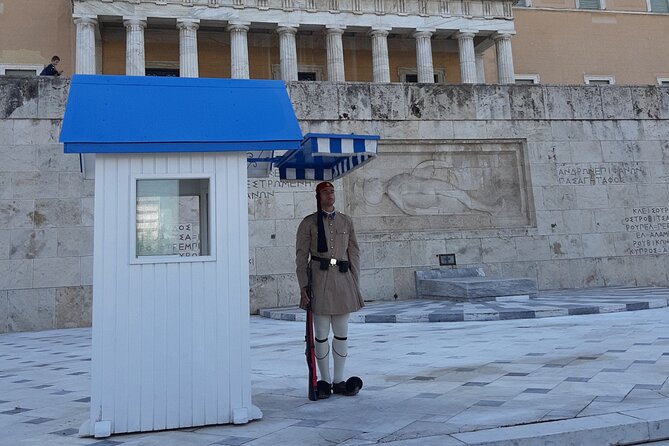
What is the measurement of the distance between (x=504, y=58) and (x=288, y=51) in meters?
12.9

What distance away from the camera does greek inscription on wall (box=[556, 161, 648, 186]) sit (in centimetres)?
1512

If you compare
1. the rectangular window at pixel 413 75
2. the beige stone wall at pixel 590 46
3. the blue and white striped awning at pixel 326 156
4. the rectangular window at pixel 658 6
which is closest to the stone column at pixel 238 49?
the rectangular window at pixel 413 75

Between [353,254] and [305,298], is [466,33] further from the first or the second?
[305,298]

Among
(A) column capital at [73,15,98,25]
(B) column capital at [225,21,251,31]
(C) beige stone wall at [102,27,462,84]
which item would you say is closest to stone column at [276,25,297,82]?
(B) column capital at [225,21,251,31]

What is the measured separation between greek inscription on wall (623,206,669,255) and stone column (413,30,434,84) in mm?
17951

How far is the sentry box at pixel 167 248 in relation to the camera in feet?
13.6

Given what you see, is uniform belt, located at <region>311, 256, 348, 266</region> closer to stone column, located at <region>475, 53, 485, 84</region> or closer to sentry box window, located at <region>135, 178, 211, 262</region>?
sentry box window, located at <region>135, 178, 211, 262</region>

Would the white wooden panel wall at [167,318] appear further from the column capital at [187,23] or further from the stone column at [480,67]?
the stone column at [480,67]

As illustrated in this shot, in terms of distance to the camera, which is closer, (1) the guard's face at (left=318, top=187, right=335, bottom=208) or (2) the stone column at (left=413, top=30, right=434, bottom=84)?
(1) the guard's face at (left=318, top=187, right=335, bottom=208)

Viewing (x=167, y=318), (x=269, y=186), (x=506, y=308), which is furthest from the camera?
(x=269, y=186)

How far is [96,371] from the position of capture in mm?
4086

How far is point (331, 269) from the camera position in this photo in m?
5.14

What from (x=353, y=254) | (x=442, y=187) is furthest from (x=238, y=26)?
(x=353, y=254)

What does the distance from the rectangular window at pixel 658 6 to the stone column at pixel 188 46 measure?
3019 cm
